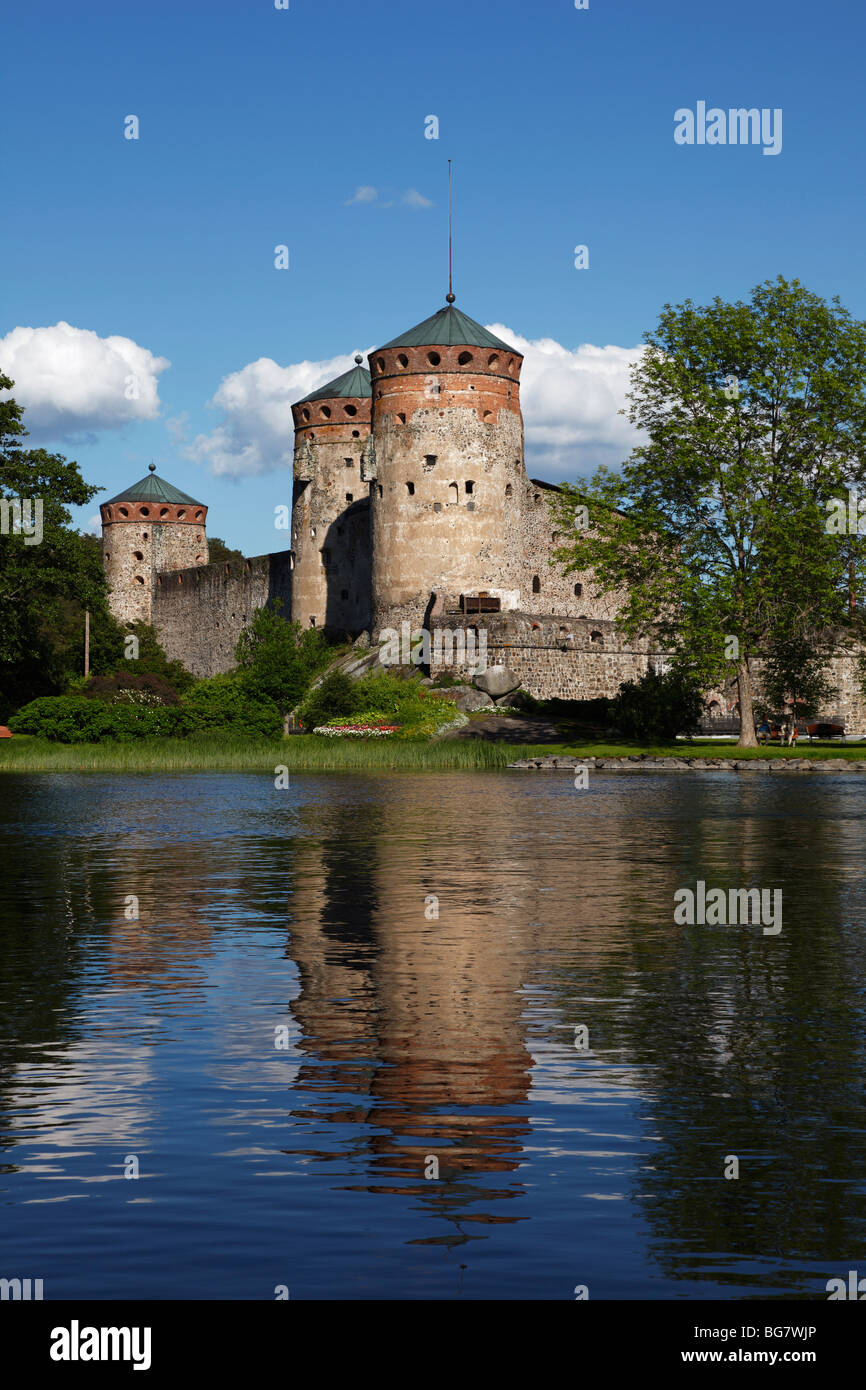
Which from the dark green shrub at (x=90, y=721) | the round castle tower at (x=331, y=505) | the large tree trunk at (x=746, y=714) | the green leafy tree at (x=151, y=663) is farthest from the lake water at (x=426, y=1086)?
the green leafy tree at (x=151, y=663)

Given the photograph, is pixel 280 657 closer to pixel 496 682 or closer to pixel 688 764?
pixel 496 682

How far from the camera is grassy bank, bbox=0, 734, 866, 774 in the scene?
43.7 metres

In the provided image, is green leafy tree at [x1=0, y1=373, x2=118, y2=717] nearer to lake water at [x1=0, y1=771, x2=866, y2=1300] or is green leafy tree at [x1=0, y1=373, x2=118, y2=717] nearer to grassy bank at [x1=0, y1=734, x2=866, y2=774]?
grassy bank at [x1=0, y1=734, x2=866, y2=774]

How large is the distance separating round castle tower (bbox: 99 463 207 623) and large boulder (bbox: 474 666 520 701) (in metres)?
35.3

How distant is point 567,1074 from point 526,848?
12.0 metres

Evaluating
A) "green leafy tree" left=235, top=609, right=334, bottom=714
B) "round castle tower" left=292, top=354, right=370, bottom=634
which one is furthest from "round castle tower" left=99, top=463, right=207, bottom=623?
"round castle tower" left=292, top=354, right=370, bottom=634

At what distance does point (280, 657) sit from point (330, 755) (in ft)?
63.1

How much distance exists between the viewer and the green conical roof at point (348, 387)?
72.7 metres

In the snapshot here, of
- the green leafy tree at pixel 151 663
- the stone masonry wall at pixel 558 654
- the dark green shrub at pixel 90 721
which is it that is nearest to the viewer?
the dark green shrub at pixel 90 721

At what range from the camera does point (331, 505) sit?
Answer: 7200 cm

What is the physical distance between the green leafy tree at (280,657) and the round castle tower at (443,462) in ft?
13.6

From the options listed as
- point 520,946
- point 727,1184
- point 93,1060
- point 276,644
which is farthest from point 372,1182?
point 276,644

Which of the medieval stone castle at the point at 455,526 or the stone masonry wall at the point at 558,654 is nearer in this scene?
the stone masonry wall at the point at 558,654

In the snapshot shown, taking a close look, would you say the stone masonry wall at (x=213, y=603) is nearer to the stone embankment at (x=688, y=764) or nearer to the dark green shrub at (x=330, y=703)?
the dark green shrub at (x=330, y=703)
